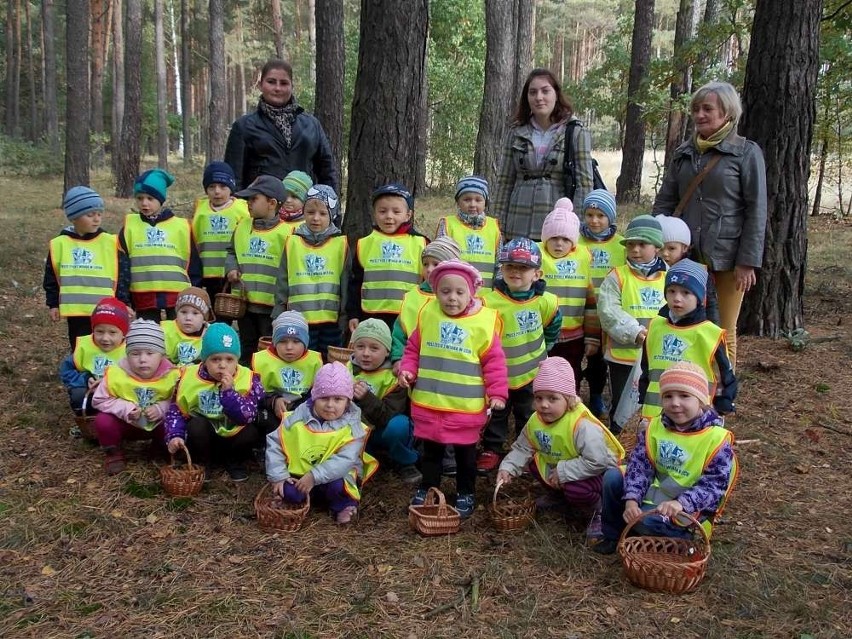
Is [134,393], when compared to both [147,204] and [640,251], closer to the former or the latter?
[147,204]

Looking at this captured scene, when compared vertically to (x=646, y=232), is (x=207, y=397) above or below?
below

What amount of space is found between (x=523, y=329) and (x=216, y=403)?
209 cm

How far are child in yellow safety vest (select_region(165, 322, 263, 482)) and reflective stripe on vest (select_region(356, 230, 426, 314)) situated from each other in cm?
110

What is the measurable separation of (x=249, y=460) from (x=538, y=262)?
2.48 meters

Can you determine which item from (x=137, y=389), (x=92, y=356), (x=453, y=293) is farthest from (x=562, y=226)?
(x=92, y=356)

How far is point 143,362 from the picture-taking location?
189 inches

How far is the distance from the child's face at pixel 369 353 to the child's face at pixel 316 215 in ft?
3.37

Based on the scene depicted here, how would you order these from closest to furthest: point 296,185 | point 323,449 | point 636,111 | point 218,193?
1. point 323,449
2. point 296,185
3. point 218,193
4. point 636,111

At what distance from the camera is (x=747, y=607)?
11.1ft

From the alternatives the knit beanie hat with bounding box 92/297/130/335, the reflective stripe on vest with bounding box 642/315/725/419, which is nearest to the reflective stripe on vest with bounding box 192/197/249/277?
the knit beanie hat with bounding box 92/297/130/335

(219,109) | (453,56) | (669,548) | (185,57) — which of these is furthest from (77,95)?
(185,57)

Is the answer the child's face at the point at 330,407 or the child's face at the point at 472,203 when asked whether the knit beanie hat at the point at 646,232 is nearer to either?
the child's face at the point at 472,203

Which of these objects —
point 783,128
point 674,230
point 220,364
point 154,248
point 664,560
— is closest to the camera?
point 664,560

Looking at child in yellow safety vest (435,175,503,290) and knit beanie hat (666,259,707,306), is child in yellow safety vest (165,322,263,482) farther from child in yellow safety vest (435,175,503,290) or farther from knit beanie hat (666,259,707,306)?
knit beanie hat (666,259,707,306)
